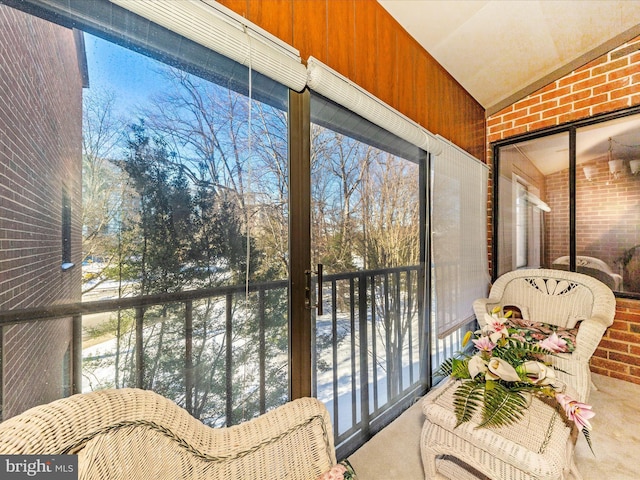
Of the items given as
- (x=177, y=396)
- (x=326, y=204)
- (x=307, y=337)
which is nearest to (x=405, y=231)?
(x=326, y=204)

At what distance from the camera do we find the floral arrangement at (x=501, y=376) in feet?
3.82

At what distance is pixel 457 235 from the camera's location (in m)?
2.59

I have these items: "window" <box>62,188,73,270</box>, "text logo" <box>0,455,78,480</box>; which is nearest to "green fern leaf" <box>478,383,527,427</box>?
"text logo" <box>0,455,78,480</box>

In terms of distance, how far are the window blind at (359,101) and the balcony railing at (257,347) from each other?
3.08ft

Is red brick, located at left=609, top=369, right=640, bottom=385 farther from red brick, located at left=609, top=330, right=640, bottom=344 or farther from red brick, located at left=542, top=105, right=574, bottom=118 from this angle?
red brick, located at left=542, top=105, right=574, bottom=118

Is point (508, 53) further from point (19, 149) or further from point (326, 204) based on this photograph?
point (19, 149)

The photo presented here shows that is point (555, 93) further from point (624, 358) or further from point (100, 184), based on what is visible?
point (100, 184)

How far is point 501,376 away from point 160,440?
4.07ft

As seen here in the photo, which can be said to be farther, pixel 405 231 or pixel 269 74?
pixel 405 231

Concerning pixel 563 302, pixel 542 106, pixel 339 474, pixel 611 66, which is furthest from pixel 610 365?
pixel 339 474

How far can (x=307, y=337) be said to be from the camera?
57.9 inches

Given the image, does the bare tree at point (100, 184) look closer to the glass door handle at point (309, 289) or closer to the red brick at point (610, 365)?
the glass door handle at point (309, 289)

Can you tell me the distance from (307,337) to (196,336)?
549 mm

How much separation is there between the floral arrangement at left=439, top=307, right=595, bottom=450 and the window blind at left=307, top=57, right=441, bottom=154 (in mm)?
1247
